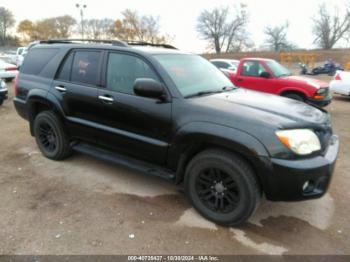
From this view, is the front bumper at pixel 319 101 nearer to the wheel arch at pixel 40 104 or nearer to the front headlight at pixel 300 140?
the front headlight at pixel 300 140

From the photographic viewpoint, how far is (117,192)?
3561 mm

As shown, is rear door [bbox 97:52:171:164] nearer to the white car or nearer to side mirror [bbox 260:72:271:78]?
side mirror [bbox 260:72:271:78]

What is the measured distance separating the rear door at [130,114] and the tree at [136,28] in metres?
53.2

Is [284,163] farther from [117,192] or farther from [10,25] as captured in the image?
[10,25]

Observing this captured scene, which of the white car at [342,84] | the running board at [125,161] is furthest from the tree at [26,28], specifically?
the running board at [125,161]

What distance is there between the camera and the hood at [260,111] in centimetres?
261

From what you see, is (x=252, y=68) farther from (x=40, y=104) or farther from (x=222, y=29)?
(x=222, y=29)

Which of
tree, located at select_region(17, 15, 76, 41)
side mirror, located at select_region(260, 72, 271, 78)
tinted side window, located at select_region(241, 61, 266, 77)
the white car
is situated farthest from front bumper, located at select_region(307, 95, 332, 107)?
tree, located at select_region(17, 15, 76, 41)

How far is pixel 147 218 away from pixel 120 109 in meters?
1.28

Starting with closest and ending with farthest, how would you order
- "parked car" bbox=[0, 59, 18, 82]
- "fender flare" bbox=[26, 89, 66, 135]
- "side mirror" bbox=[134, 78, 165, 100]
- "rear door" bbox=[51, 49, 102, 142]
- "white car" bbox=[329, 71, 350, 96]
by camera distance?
"side mirror" bbox=[134, 78, 165, 100]
"rear door" bbox=[51, 49, 102, 142]
"fender flare" bbox=[26, 89, 66, 135]
"white car" bbox=[329, 71, 350, 96]
"parked car" bbox=[0, 59, 18, 82]

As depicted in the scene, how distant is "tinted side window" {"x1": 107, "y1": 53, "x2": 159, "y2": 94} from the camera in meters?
3.29

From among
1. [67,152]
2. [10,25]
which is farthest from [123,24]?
[67,152]

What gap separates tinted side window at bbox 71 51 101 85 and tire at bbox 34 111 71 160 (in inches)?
29.7

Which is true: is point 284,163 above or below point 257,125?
below
